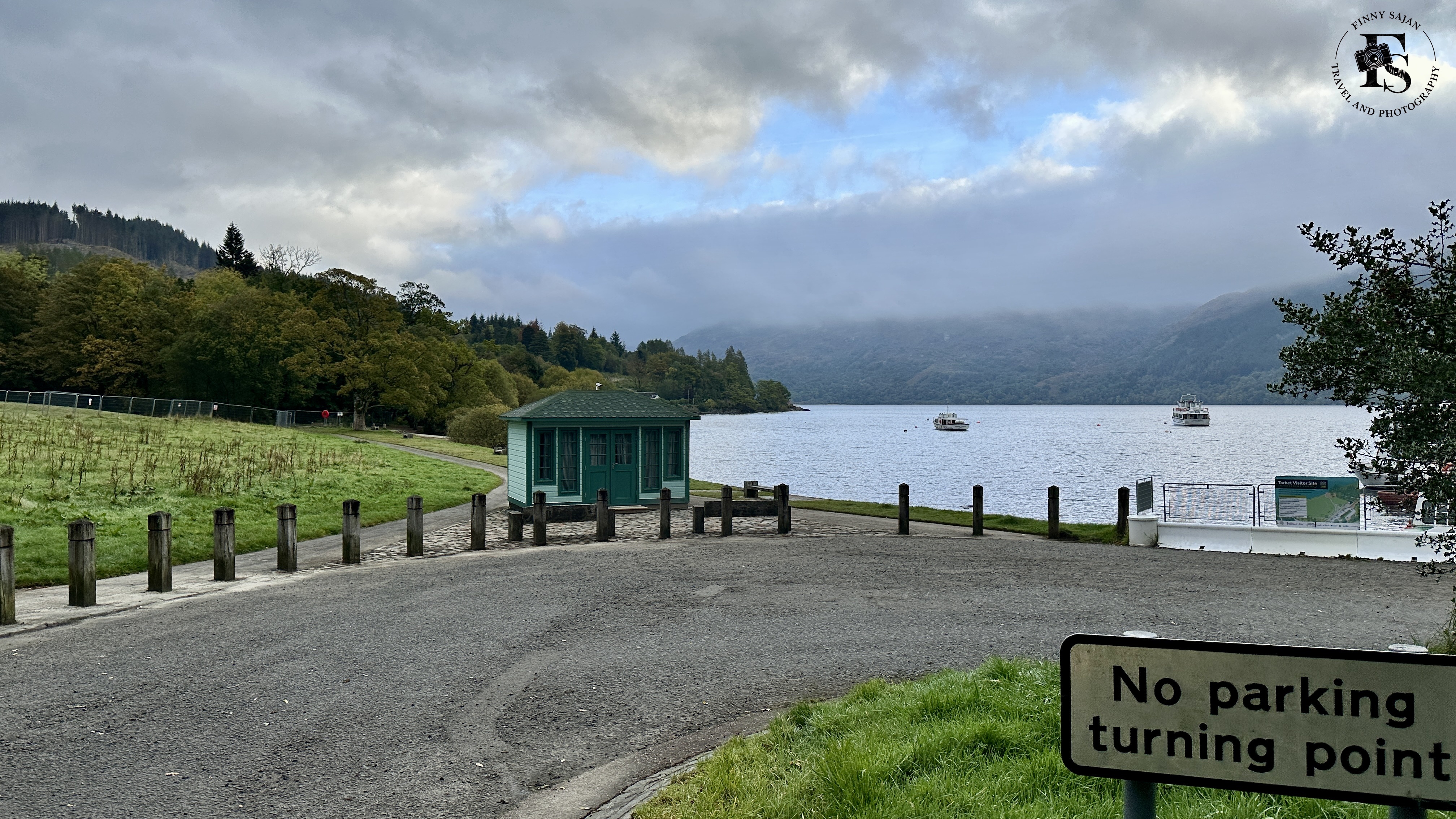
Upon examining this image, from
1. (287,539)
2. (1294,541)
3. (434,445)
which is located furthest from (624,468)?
(434,445)

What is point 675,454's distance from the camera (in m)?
24.5

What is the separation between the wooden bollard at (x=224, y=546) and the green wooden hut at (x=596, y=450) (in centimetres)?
939

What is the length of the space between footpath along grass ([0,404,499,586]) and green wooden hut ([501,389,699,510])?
11.8ft

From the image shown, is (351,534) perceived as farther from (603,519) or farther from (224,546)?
(603,519)

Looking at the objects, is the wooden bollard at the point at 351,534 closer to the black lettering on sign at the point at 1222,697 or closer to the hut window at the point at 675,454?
the hut window at the point at 675,454

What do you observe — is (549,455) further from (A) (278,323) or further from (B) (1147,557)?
(A) (278,323)

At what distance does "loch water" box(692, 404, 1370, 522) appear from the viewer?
47.2m

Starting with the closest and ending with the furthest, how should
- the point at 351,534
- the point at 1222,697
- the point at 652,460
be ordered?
the point at 1222,697 → the point at 351,534 → the point at 652,460

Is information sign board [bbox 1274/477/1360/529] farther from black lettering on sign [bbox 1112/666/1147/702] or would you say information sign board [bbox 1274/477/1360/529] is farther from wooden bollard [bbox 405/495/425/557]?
black lettering on sign [bbox 1112/666/1147/702]

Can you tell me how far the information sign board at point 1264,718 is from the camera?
6.44ft

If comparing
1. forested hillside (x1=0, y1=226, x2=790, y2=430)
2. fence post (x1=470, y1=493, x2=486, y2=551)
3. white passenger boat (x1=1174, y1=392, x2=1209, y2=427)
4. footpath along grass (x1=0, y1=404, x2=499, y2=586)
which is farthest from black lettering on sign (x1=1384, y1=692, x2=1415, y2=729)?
white passenger boat (x1=1174, y1=392, x2=1209, y2=427)

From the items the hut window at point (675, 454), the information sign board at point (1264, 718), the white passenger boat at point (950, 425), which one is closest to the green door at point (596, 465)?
the hut window at point (675, 454)

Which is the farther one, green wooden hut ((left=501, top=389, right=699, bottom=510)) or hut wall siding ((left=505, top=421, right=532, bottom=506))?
hut wall siding ((left=505, top=421, right=532, bottom=506))

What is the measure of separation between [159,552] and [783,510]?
11814 millimetres
